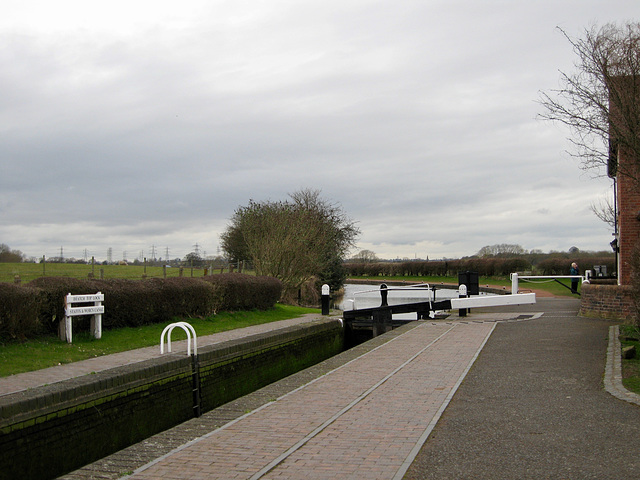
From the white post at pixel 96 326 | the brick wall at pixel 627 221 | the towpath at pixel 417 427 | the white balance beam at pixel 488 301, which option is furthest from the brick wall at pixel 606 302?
the white post at pixel 96 326

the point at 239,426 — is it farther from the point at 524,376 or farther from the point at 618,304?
the point at 618,304

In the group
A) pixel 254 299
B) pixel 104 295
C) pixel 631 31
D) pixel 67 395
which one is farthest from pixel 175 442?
pixel 254 299

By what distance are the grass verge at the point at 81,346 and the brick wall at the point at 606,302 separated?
10.2 metres

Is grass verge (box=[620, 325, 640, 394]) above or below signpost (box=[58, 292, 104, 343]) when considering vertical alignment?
below

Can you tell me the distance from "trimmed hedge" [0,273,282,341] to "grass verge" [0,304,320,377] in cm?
29

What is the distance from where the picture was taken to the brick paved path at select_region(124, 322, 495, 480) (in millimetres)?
5418

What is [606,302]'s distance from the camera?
17.7 m

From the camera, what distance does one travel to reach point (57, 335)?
13156mm

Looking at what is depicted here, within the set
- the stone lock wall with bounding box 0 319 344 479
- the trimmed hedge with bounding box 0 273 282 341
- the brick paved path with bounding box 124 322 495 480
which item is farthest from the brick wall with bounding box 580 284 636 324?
the trimmed hedge with bounding box 0 273 282 341

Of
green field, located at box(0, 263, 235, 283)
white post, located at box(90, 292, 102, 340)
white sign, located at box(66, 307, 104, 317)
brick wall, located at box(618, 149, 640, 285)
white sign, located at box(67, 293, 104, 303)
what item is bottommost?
white post, located at box(90, 292, 102, 340)

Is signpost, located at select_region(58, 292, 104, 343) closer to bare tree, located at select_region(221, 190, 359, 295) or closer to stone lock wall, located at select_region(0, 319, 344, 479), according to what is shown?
stone lock wall, located at select_region(0, 319, 344, 479)

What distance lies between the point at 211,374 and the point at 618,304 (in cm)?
1203

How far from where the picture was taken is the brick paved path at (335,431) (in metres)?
5.42

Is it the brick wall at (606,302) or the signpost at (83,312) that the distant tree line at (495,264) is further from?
the signpost at (83,312)
